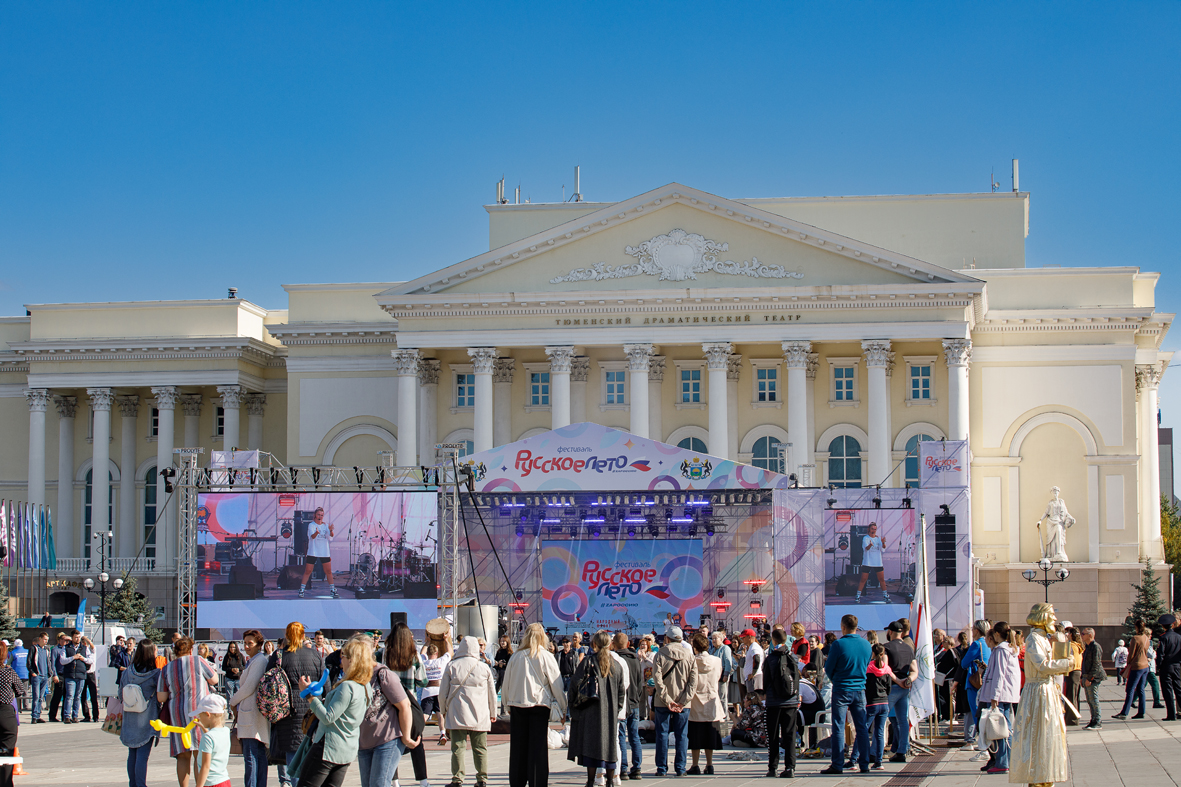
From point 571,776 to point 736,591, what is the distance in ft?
65.4

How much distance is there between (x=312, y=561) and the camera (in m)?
30.7

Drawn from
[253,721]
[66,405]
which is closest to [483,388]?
[66,405]

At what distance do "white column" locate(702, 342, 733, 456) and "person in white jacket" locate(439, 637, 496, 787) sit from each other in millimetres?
26696

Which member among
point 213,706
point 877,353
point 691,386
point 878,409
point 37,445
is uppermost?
point 877,353

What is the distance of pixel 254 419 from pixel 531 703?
117ft

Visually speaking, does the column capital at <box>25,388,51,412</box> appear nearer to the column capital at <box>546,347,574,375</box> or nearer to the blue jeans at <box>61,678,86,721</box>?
the column capital at <box>546,347,574,375</box>

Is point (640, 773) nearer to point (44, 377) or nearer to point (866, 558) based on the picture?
point (866, 558)

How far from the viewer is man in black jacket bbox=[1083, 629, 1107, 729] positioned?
1873 centimetres

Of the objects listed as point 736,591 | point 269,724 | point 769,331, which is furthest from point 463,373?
point 269,724

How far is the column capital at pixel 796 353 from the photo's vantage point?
3866cm

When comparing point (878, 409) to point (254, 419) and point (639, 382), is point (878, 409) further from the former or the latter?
point (254, 419)

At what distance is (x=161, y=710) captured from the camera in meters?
12.1

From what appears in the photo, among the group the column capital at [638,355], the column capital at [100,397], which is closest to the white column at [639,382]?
the column capital at [638,355]

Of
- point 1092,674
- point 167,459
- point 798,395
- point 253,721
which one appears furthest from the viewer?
point 167,459
